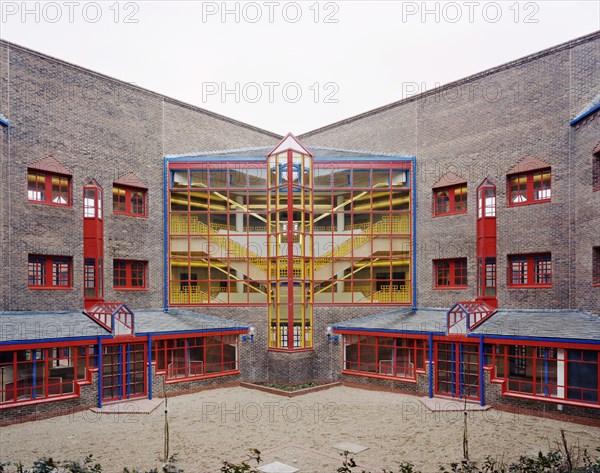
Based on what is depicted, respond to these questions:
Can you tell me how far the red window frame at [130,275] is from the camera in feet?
76.0

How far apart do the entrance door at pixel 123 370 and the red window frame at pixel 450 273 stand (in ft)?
45.2

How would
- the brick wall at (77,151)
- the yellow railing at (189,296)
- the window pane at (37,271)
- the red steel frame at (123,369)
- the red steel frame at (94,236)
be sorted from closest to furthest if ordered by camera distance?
the red steel frame at (123,369)
the brick wall at (77,151)
the window pane at (37,271)
the red steel frame at (94,236)
the yellow railing at (189,296)

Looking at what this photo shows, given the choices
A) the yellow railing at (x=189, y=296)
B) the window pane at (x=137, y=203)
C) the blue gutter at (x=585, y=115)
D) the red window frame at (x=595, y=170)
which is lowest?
the yellow railing at (x=189, y=296)

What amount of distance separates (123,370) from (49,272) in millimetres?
5266

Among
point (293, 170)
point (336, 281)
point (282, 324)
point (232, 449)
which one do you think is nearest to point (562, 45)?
point (293, 170)

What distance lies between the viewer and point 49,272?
20641mm

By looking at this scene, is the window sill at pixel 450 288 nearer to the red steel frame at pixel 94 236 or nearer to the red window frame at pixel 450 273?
the red window frame at pixel 450 273

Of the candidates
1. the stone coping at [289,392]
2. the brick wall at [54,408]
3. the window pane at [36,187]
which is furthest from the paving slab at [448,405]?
the window pane at [36,187]

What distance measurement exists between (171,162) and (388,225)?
11188 millimetres

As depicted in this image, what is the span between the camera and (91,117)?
22.0m

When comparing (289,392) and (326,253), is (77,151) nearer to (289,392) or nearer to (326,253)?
(326,253)

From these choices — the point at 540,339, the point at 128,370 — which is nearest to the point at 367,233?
the point at 540,339

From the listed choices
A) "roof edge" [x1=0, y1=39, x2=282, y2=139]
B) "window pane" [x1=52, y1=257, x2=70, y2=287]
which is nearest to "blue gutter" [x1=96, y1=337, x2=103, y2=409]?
"window pane" [x1=52, y1=257, x2=70, y2=287]

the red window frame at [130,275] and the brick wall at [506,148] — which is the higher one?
the brick wall at [506,148]
